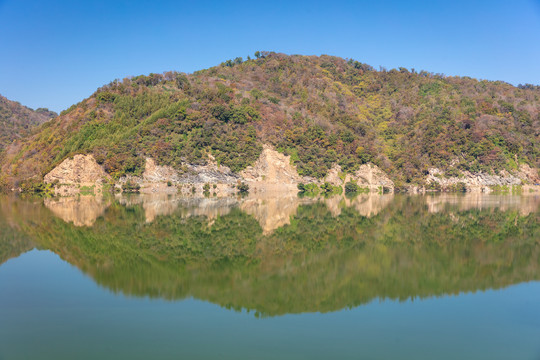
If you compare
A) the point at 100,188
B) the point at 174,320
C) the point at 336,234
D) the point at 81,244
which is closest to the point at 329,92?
the point at 100,188

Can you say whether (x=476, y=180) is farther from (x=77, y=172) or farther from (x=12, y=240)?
(x=12, y=240)

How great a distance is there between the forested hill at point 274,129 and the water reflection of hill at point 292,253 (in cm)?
2899

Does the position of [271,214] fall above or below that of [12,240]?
above

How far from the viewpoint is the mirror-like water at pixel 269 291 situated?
1191cm

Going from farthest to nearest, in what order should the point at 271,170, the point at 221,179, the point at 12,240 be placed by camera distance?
the point at 271,170 < the point at 221,179 < the point at 12,240

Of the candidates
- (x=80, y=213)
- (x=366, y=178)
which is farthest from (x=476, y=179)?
(x=80, y=213)

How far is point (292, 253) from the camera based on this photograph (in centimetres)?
2281

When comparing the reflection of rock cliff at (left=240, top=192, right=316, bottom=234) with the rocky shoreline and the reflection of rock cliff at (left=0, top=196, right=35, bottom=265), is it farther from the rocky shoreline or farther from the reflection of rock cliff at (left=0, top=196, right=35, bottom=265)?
the rocky shoreline

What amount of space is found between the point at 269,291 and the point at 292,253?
21.2 feet

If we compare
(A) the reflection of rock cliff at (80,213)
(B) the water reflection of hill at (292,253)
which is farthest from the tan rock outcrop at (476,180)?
(A) the reflection of rock cliff at (80,213)

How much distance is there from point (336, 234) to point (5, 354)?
20.4 meters

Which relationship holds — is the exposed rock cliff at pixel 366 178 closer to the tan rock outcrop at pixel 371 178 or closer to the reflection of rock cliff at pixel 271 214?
the tan rock outcrop at pixel 371 178

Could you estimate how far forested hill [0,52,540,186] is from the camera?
65.2m

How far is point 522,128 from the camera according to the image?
3310 inches
